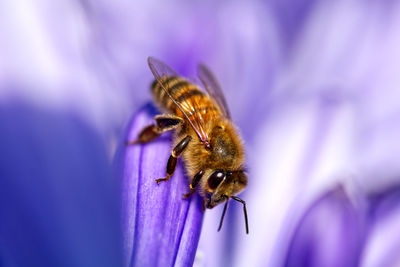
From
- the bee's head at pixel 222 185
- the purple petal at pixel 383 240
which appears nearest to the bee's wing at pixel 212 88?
the bee's head at pixel 222 185

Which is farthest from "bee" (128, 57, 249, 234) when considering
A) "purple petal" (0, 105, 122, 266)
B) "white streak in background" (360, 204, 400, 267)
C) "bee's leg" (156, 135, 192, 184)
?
"white streak in background" (360, 204, 400, 267)

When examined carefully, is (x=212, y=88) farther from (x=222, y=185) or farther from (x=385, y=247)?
(x=385, y=247)

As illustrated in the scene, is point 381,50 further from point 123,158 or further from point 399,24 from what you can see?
point 123,158

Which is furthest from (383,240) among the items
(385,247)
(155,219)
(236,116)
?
(155,219)

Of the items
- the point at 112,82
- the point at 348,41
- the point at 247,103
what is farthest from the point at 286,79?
the point at 112,82

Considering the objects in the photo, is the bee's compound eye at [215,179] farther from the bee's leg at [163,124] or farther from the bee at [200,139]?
the bee's leg at [163,124]

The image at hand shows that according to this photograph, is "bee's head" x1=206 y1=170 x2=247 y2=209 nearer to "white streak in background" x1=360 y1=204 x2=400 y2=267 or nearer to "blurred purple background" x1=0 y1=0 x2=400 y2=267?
"blurred purple background" x1=0 y1=0 x2=400 y2=267
